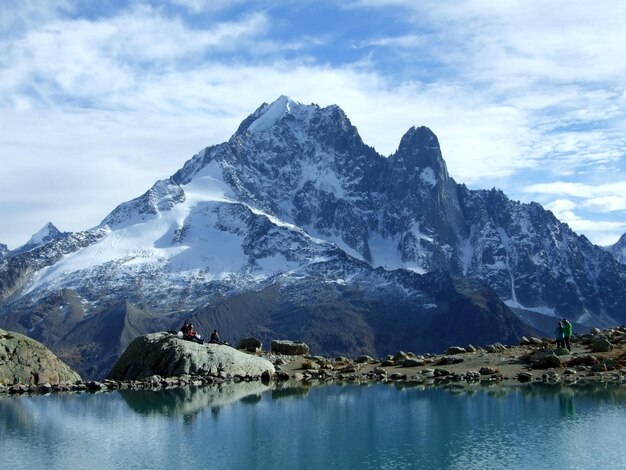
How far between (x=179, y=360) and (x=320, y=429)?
21.9 metres

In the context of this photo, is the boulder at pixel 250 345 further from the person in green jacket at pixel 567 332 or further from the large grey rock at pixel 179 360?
the person in green jacket at pixel 567 332

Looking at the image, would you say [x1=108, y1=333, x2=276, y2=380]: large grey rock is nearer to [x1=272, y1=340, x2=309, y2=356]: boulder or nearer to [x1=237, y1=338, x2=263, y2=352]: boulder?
[x1=237, y1=338, x2=263, y2=352]: boulder

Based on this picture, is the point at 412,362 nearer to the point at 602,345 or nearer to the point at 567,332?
the point at 567,332

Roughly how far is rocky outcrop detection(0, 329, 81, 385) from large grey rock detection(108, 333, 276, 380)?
5316 mm

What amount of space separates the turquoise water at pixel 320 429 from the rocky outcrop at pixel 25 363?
6259 mm

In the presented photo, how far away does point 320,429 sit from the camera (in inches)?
2250

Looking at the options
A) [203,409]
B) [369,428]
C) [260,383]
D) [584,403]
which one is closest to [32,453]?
[203,409]

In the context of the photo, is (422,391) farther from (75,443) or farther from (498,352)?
(75,443)

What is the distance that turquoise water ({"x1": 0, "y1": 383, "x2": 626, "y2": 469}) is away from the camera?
1912 inches

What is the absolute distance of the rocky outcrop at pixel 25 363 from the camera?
7512cm

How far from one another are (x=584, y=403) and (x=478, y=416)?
307 inches

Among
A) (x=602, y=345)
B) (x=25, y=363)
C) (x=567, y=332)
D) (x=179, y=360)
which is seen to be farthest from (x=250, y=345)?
(x=602, y=345)

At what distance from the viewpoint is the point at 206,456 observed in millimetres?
49969

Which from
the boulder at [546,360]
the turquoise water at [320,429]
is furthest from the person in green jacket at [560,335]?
the turquoise water at [320,429]
